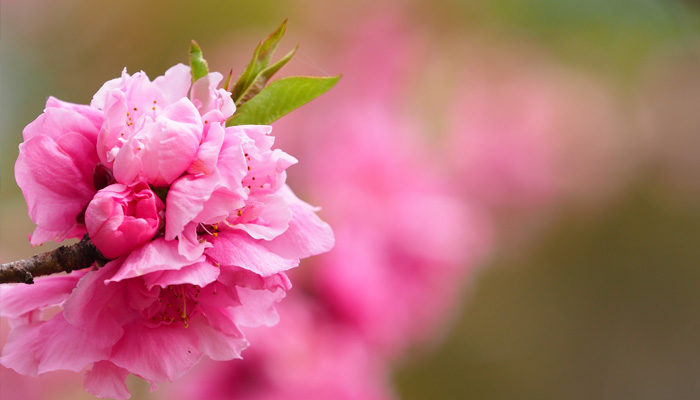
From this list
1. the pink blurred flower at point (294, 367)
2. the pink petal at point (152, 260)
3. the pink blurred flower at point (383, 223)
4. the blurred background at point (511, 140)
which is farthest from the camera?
the blurred background at point (511, 140)

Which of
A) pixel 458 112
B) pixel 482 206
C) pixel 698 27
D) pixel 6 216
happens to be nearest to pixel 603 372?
pixel 482 206

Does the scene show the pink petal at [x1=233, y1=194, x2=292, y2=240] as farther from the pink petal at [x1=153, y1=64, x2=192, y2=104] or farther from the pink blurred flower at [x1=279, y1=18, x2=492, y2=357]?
the pink blurred flower at [x1=279, y1=18, x2=492, y2=357]

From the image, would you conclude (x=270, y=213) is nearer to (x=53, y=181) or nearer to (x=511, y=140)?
(x=53, y=181)

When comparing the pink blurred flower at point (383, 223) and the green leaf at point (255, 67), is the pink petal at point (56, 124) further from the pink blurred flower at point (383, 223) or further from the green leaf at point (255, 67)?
the pink blurred flower at point (383, 223)

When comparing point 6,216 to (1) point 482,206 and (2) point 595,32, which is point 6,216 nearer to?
(1) point 482,206

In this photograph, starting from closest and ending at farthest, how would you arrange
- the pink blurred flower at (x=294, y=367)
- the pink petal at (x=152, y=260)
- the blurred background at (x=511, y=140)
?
the pink petal at (x=152, y=260)
the pink blurred flower at (x=294, y=367)
the blurred background at (x=511, y=140)

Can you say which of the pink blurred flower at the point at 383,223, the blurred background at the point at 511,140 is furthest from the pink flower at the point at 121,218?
the pink blurred flower at the point at 383,223
